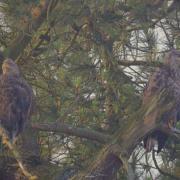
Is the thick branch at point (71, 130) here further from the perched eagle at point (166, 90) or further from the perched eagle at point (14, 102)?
the perched eagle at point (166, 90)

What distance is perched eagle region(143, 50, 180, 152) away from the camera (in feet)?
15.4

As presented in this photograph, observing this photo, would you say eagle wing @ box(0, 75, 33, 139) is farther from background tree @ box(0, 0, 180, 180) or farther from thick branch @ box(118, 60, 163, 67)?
thick branch @ box(118, 60, 163, 67)

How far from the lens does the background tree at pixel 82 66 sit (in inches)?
197

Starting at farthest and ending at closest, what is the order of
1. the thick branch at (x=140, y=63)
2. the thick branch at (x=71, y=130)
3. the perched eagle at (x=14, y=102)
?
the thick branch at (x=140, y=63) < the perched eagle at (x=14, y=102) < the thick branch at (x=71, y=130)

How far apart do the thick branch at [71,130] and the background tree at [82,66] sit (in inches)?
6.5

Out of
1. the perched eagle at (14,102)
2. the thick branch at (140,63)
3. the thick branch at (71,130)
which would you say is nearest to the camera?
the thick branch at (71,130)

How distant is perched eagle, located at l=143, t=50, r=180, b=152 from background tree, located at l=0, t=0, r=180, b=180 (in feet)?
0.35

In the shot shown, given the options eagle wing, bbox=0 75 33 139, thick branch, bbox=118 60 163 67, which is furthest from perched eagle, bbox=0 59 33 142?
thick branch, bbox=118 60 163 67

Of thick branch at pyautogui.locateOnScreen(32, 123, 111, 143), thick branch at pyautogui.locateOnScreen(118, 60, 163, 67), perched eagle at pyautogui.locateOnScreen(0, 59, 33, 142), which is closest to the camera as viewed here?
thick branch at pyautogui.locateOnScreen(32, 123, 111, 143)

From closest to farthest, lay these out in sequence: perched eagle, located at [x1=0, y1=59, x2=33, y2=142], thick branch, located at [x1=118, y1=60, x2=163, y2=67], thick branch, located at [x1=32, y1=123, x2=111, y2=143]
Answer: thick branch, located at [x1=32, y1=123, x2=111, y2=143]
perched eagle, located at [x1=0, y1=59, x2=33, y2=142]
thick branch, located at [x1=118, y1=60, x2=163, y2=67]

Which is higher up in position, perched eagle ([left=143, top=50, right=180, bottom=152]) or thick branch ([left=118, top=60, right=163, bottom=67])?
thick branch ([left=118, top=60, right=163, bottom=67])

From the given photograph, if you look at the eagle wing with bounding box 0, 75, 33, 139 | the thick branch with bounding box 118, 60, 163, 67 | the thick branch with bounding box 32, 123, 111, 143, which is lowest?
the thick branch with bounding box 32, 123, 111, 143

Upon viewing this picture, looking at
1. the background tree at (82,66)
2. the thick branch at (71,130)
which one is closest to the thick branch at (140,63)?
the background tree at (82,66)

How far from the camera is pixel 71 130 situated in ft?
15.4
